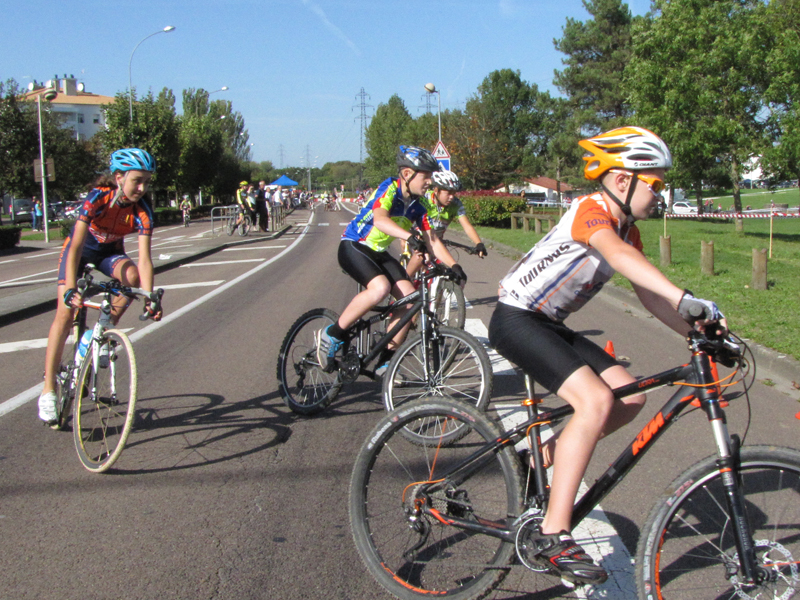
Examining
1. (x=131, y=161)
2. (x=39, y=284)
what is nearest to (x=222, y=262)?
(x=39, y=284)

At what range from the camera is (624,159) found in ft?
9.08

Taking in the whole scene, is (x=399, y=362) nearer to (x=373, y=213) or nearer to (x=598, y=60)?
(x=373, y=213)

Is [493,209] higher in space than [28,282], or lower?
higher

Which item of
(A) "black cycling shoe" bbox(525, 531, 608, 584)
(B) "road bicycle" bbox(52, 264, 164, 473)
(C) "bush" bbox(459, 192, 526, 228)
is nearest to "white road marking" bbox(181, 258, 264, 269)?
(C) "bush" bbox(459, 192, 526, 228)

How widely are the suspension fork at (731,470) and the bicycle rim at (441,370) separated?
7.29 feet

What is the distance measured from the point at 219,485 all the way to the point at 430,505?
1634mm

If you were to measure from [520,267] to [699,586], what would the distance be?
1378 mm

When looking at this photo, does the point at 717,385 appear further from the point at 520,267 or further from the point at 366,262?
the point at 366,262

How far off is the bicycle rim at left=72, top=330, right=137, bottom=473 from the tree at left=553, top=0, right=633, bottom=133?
57387 millimetres

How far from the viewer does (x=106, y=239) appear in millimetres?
5020

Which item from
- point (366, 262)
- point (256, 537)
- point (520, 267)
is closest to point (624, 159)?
point (520, 267)

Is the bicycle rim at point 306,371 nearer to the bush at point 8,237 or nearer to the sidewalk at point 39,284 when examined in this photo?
the sidewalk at point 39,284

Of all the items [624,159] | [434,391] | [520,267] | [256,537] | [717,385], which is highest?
[624,159]

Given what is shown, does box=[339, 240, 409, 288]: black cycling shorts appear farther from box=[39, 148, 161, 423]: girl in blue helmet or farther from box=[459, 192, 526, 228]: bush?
box=[459, 192, 526, 228]: bush
